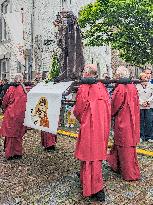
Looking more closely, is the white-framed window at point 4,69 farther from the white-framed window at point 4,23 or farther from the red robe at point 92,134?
the red robe at point 92,134

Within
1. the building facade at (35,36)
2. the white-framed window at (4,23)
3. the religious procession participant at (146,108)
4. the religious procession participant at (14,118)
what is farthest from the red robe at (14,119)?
the white-framed window at (4,23)

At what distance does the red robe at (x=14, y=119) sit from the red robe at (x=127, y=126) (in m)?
2.26

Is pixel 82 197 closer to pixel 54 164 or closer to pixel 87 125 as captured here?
pixel 87 125

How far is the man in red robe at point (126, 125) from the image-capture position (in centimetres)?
638

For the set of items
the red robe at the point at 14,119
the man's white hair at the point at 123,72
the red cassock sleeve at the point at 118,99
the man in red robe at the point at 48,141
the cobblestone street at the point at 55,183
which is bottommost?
the cobblestone street at the point at 55,183

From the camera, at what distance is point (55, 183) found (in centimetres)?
628

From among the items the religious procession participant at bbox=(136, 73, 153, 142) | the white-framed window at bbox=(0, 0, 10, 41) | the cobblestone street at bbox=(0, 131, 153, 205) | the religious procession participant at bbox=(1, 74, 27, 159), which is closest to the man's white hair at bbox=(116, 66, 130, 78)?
the cobblestone street at bbox=(0, 131, 153, 205)

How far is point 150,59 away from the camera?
19.9 metres

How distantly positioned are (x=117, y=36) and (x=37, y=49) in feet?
15.2

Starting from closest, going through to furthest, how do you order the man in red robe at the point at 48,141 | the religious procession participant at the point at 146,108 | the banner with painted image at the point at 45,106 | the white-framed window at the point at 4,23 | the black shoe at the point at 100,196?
the black shoe at the point at 100,196, the banner with painted image at the point at 45,106, the man in red robe at the point at 48,141, the religious procession participant at the point at 146,108, the white-framed window at the point at 4,23

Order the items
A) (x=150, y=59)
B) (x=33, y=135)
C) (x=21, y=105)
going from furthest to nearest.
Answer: (x=150, y=59)
(x=33, y=135)
(x=21, y=105)

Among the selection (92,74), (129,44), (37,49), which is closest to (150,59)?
(129,44)

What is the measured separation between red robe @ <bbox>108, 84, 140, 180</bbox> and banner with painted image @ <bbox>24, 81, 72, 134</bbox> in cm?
94

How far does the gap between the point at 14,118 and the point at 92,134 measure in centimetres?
278
